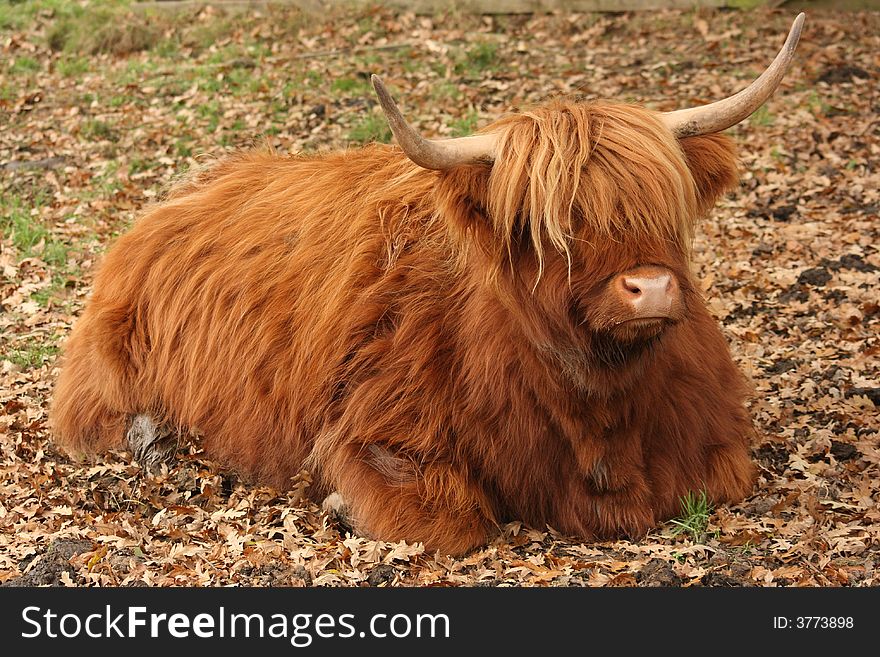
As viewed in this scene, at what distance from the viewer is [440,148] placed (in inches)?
144

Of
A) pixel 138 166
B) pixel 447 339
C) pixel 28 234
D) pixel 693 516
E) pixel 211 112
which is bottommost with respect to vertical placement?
pixel 693 516

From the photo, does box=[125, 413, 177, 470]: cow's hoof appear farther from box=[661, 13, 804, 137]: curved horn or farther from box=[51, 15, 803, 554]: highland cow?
box=[661, 13, 804, 137]: curved horn

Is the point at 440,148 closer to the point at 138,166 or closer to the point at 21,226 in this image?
the point at 21,226

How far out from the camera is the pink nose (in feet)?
11.2

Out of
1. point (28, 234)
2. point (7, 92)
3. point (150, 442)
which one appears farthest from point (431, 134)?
point (150, 442)

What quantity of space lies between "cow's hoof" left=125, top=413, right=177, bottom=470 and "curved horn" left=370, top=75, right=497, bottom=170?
2.07 metres

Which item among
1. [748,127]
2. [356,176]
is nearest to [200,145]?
[748,127]

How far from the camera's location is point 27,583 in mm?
3885

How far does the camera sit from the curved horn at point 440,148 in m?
3.46

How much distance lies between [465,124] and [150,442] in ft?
15.3

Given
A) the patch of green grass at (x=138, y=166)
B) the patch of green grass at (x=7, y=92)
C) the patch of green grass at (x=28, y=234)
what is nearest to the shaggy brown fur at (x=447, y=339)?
the patch of green grass at (x=28, y=234)

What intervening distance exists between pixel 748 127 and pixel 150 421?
5.43 metres

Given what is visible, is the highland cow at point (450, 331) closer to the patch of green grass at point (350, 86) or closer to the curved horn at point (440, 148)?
the curved horn at point (440, 148)

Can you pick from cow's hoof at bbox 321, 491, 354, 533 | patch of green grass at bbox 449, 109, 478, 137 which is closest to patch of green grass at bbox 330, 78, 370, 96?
patch of green grass at bbox 449, 109, 478, 137
